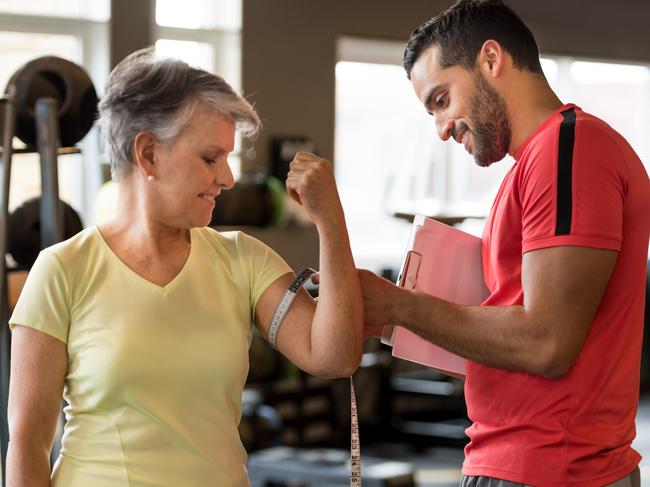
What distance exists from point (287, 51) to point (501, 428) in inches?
204

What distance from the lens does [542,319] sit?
5.05 ft

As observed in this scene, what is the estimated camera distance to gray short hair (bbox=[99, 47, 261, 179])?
5.29 feet

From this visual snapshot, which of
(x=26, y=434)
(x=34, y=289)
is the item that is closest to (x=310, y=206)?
(x=34, y=289)

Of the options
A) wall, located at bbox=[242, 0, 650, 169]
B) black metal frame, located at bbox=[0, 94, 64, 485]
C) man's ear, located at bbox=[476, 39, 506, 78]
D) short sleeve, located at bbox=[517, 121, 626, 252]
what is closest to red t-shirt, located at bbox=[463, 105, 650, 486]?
short sleeve, located at bbox=[517, 121, 626, 252]

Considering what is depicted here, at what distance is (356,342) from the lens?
5.42ft

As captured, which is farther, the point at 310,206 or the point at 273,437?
the point at 273,437

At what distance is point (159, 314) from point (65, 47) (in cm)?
465

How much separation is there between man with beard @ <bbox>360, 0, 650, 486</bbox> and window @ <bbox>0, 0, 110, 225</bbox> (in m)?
4.28

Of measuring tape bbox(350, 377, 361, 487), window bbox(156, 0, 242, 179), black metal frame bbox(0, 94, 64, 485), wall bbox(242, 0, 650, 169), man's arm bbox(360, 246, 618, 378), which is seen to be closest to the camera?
man's arm bbox(360, 246, 618, 378)

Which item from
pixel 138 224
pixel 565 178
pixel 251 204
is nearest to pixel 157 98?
pixel 138 224

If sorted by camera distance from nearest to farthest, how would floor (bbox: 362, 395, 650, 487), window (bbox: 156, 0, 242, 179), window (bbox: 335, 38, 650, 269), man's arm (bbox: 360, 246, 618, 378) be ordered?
1. man's arm (bbox: 360, 246, 618, 378)
2. floor (bbox: 362, 395, 650, 487)
3. window (bbox: 156, 0, 242, 179)
4. window (bbox: 335, 38, 650, 269)

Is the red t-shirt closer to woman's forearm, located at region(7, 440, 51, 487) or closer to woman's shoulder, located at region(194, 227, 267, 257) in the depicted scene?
woman's shoulder, located at region(194, 227, 267, 257)

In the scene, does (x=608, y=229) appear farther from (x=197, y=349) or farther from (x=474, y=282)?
(x=197, y=349)

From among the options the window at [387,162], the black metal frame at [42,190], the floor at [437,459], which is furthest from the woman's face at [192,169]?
the window at [387,162]
